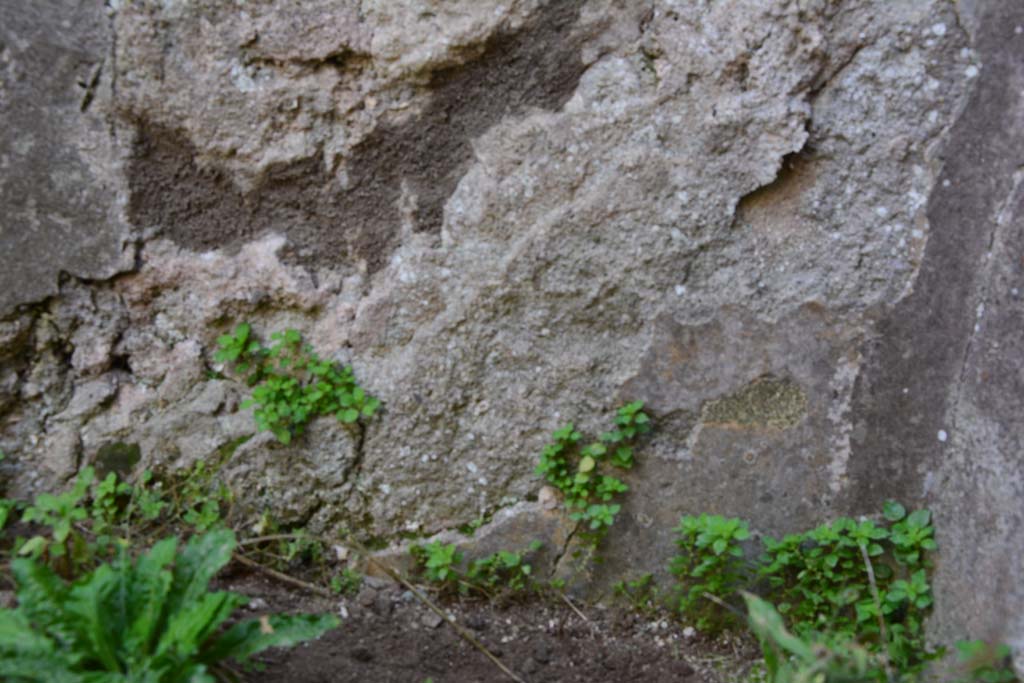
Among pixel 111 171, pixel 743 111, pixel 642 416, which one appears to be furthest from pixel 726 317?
pixel 111 171

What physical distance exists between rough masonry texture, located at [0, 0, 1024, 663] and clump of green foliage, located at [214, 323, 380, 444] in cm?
6

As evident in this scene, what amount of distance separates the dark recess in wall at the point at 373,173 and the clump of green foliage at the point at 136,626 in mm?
931

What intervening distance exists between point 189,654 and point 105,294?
118 centimetres

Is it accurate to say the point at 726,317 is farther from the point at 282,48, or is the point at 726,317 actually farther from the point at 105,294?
the point at 105,294

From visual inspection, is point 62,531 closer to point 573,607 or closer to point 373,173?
point 373,173

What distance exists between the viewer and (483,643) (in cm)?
243

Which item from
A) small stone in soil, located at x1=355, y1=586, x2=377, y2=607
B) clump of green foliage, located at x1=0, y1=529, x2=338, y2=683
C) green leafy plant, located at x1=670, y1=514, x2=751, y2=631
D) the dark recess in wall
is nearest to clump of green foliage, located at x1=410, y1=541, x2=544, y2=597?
small stone in soil, located at x1=355, y1=586, x2=377, y2=607

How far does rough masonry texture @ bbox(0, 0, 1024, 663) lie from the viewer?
2.28 m

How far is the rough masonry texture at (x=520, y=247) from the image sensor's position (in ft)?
7.47

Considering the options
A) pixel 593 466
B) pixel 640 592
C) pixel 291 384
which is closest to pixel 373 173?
pixel 291 384

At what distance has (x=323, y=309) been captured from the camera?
263 cm

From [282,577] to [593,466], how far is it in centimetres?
88

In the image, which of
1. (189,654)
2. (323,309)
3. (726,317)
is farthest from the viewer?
(323,309)

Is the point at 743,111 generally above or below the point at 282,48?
below
